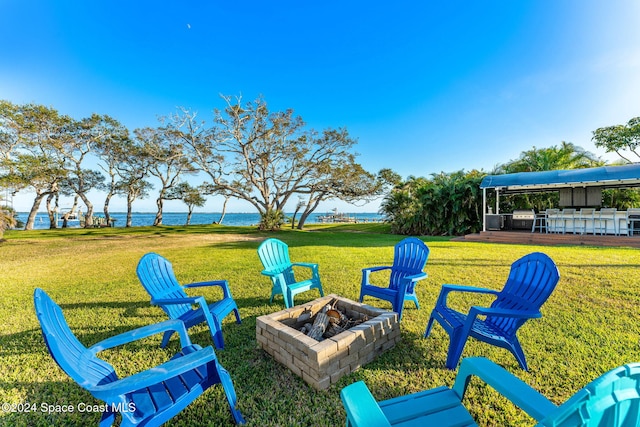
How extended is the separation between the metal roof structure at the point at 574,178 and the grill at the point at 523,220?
1.20m

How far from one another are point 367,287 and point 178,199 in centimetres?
2862

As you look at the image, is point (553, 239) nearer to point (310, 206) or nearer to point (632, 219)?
point (632, 219)

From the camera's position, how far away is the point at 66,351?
1610 mm

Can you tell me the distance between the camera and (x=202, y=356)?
Result: 1761mm

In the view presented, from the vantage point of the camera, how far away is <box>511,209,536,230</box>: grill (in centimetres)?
1185

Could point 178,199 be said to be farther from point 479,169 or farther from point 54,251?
point 479,169

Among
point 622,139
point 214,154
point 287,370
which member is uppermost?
point 622,139

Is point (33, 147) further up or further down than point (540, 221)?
further up

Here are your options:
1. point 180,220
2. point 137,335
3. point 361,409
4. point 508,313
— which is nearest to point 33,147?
point 137,335

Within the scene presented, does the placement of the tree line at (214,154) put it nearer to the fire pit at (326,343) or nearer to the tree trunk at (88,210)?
the tree trunk at (88,210)

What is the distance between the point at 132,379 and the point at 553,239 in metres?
13.2

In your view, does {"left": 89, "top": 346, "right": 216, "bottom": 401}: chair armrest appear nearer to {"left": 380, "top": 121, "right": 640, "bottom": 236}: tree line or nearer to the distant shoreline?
{"left": 380, "top": 121, "right": 640, "bottom": 236}: tree line

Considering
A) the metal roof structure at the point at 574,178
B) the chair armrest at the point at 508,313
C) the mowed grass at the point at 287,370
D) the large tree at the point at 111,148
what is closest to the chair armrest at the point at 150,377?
the mowed grass at the point at 287,370

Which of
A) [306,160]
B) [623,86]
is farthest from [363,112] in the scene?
[623,86]
